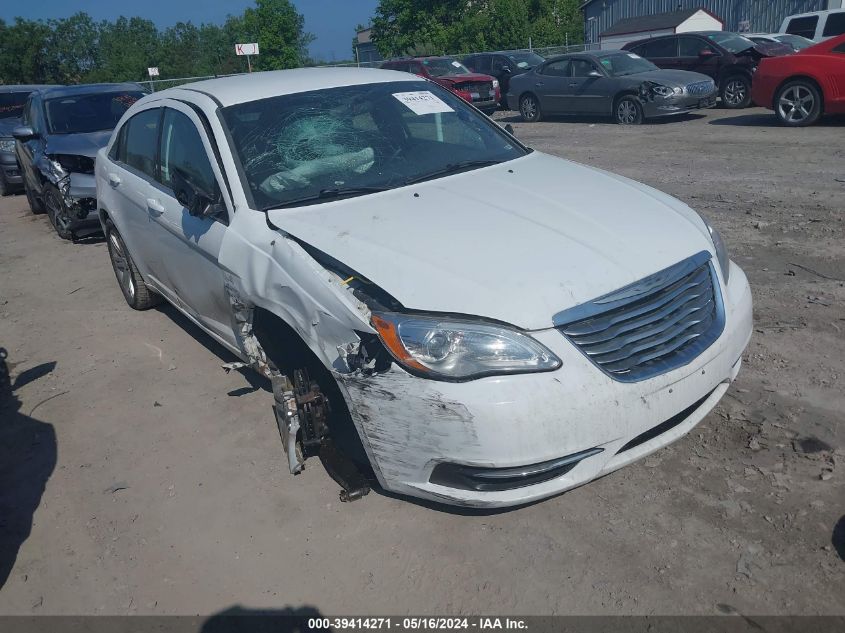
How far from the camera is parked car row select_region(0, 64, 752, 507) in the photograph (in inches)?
106

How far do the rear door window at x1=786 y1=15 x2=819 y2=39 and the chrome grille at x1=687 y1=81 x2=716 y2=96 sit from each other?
710cm

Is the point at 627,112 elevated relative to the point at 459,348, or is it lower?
lower

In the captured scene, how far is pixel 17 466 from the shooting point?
397 centimetres

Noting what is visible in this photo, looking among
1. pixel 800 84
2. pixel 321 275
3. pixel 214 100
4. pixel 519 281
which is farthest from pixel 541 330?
pixel 800 84

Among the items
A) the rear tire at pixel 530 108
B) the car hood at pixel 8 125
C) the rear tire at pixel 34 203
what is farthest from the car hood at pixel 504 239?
the rear tire at pixel 530 108

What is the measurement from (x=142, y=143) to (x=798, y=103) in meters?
11.1

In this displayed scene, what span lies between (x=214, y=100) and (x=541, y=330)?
8.06ft

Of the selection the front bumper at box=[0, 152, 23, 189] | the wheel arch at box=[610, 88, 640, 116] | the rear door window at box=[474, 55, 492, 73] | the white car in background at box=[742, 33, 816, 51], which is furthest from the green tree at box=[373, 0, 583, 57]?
the front bumper at box=[0, 152, 23, 189]

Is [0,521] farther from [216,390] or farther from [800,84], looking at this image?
[800,84]

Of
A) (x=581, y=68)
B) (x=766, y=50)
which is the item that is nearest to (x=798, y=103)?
(x=766, y=50)

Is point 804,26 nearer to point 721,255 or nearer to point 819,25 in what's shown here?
point 819,25

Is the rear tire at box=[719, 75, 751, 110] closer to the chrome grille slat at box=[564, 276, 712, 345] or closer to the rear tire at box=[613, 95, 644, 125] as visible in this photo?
the rear tire at box=[613, 95, 644, 125]

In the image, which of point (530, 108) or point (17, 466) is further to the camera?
point (530, 108)

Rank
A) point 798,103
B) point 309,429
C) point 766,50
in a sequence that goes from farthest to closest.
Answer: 1. point 766,50
2. point 798,103
3. point 309,429
